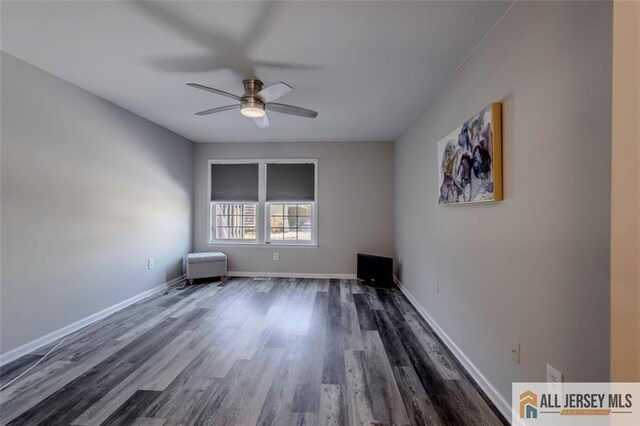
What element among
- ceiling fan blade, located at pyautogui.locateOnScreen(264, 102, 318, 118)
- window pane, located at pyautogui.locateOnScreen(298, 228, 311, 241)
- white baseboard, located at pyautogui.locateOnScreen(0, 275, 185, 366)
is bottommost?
white baseboard, located at pyautogui.locateOnScreen(0, 275, 185, 366)

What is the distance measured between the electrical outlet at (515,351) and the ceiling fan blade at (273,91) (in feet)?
7.54

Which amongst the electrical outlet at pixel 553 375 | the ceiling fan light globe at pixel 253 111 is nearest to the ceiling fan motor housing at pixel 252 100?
the ceiling fan light globe at pixel 253 111

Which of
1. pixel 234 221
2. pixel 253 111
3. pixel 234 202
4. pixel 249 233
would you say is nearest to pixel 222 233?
pixel 234 221

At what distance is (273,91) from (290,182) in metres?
2.59

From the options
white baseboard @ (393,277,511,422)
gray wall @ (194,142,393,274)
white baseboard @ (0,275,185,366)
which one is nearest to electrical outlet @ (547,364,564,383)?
white baseboard @ (393,277,511,422)

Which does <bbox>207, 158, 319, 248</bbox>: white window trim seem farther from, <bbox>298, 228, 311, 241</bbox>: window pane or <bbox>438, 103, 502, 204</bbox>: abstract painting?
<bbox>438, 103, 502, 204</bbox>: abstract painting

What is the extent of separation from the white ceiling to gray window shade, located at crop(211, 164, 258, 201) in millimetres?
1830

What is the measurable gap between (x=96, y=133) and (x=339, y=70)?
8.87 feet

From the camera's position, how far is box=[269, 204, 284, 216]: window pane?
4895 mm

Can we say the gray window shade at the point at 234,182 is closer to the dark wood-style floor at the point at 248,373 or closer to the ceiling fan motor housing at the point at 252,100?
the dark wood-style floor at the point at 248,373

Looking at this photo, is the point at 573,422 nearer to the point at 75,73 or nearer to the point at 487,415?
the point at 487,415

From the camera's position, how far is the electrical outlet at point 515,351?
1487 millimetres

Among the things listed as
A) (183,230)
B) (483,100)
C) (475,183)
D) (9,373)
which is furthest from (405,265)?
(9,373)

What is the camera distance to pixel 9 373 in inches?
77.2
